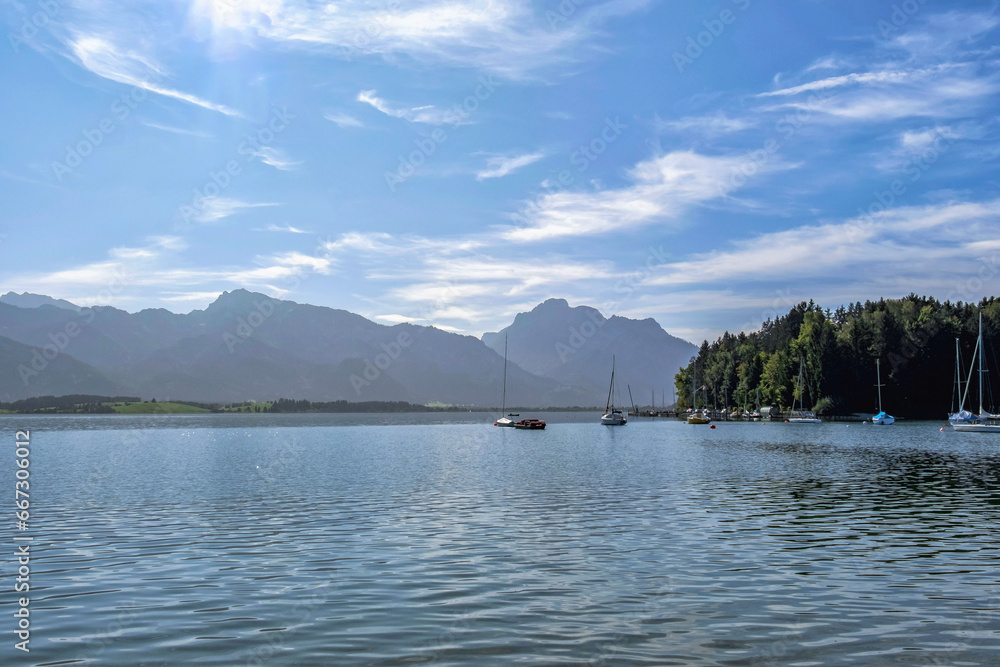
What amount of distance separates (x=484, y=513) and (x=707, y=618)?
71.7ft

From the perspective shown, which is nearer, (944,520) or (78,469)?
(944,520)

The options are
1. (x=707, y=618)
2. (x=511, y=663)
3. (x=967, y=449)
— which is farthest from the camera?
(x=967, y=449)

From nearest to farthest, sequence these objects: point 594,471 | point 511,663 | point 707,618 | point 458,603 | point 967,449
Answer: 1. point 511,663
2. point 707,618
3. point 458,603
4. point 594,471
5. point 967,449

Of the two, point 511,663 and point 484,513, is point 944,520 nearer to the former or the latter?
point 484,513

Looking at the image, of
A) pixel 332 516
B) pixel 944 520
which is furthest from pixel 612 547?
pixel 944 520

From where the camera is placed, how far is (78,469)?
70.9m

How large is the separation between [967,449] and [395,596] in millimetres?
98457

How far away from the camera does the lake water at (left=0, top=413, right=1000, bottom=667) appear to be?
55.9 feet

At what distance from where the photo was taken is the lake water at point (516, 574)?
1705 centimetres

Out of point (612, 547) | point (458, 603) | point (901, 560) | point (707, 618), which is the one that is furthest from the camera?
point (612, 547)

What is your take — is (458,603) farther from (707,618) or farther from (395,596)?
(707,618)

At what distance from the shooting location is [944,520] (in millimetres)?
36656

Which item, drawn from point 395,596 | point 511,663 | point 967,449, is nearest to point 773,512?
point 395,596

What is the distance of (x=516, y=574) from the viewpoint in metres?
24.7
